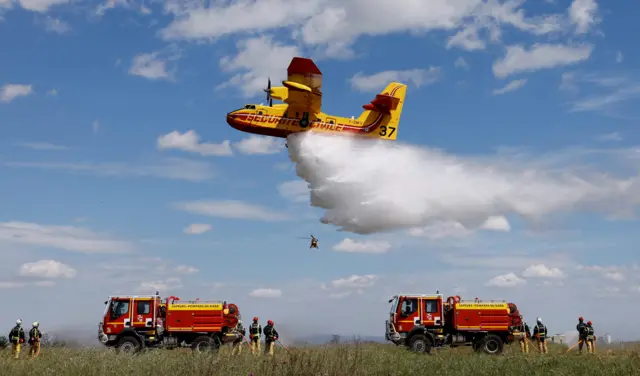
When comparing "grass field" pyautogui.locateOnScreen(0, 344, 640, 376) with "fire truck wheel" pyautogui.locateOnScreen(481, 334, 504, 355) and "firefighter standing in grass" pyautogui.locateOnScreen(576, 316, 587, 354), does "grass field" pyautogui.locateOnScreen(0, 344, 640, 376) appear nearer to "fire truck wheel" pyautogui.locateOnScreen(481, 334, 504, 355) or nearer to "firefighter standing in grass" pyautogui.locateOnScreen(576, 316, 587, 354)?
"fire truck wheel" pyautogui.locateOnScreen(481, 334, 504, 355)

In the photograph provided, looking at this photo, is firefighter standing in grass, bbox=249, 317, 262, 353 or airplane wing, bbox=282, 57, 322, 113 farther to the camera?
airplane wing, bbox=282, 57, 322, 113

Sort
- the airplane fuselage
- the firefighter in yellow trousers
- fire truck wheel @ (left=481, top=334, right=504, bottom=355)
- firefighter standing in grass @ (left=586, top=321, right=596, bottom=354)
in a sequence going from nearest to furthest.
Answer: the firefighter in yellow trousers → fire truck wheel @ (left=481, top=334, right=504, bottom=355) → firefighter standing in grass @ (left=586, top=321, right=596, bottom=354) → the airplane fuselage

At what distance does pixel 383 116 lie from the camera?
38969mm

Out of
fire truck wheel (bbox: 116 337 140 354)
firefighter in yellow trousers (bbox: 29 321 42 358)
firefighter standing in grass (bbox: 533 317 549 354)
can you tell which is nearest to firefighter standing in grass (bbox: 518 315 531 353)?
firefighter standing in grass (bbox: 533 317 549 354)

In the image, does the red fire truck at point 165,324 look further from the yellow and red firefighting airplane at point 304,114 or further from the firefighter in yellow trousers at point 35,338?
the yellow and red firefighting airplane at point 304,114

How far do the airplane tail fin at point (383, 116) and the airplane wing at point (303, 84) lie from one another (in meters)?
3.61

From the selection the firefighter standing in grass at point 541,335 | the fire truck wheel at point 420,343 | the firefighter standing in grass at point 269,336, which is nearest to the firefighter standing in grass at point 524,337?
the firefighter standing in grass at point 541,335

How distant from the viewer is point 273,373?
15.6 meters

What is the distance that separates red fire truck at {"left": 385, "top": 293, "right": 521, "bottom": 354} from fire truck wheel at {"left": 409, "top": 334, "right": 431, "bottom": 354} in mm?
43

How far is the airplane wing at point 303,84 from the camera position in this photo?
34.5 m

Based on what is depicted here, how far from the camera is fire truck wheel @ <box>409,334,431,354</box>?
27966 mm

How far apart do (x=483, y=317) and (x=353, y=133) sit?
46.7 ft

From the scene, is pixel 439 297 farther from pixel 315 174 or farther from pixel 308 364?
pixel 308 364

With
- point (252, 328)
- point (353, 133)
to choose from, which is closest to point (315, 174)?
point (353, 133)
